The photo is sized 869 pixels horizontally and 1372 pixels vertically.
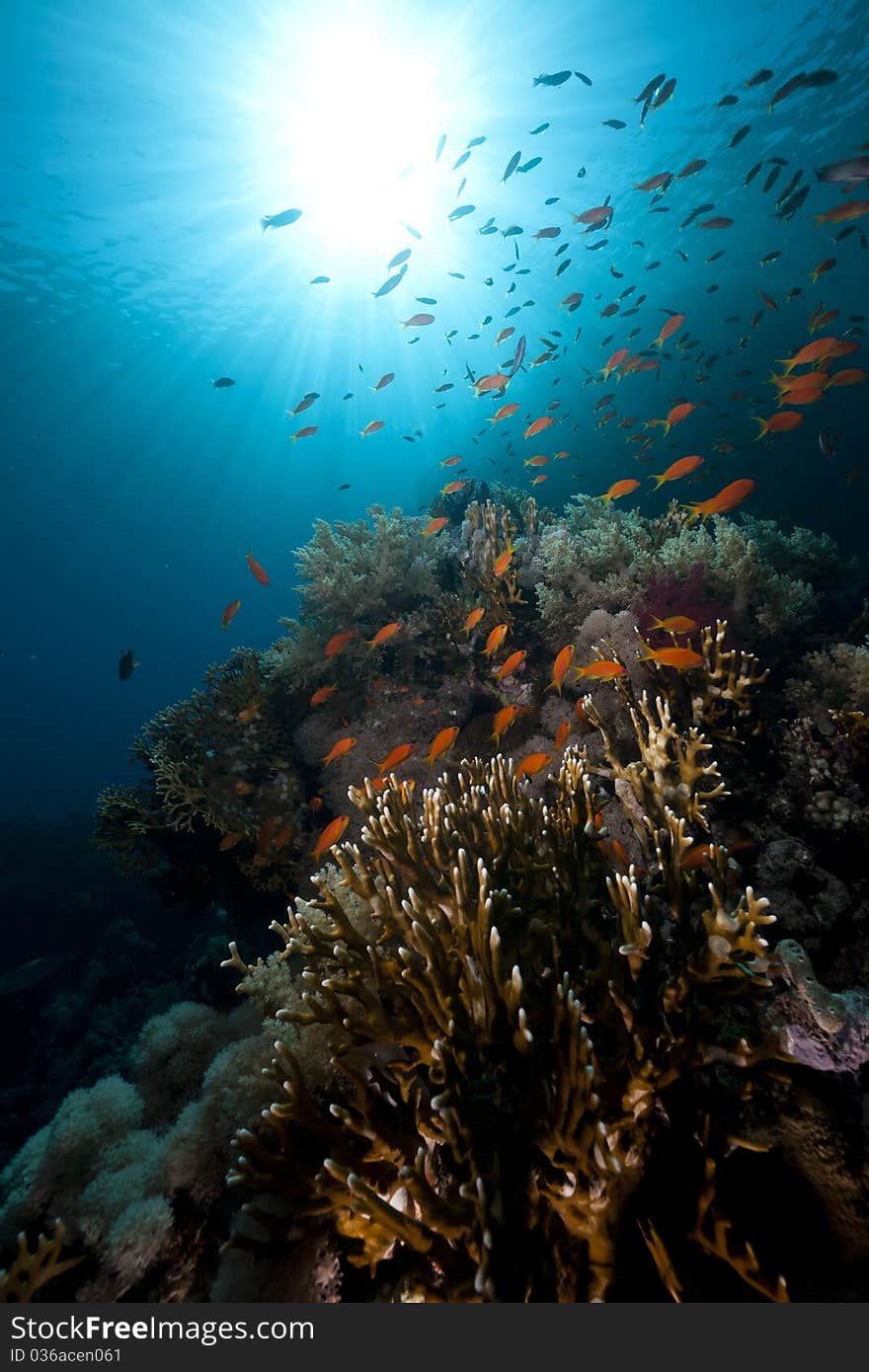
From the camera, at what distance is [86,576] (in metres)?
81.8

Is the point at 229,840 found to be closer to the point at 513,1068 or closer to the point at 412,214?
the point at 513,1068

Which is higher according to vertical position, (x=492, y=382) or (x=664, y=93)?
(x=664, y=93)

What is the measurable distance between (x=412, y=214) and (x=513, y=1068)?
4272cm

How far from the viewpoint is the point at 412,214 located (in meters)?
31.4

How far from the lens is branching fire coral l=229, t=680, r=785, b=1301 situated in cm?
175

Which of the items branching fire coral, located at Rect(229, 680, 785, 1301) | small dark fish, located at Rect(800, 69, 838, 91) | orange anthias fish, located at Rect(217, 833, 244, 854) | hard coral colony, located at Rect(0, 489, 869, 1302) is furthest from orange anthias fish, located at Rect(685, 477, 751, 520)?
small dark fish, located at Rect(800, 69, 838, 91)

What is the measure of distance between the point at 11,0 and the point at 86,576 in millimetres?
77349

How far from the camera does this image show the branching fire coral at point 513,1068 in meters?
1.75

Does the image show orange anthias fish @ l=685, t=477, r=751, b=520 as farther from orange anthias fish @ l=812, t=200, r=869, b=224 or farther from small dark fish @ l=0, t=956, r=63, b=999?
small dark fish @ l=0, t=956, r=63, b=999

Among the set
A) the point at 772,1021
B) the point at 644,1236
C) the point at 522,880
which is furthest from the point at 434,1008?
the point at 772,1021

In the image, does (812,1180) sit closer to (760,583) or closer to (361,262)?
(760,583)

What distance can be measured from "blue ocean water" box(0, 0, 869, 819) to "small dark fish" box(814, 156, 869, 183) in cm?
345

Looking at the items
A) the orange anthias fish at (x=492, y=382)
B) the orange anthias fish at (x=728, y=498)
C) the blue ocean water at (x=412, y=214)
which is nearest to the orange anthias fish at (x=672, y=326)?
the blue ocean water at (x=412, y=214)

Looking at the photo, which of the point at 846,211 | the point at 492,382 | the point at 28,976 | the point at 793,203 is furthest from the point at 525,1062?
the point at 28,976
